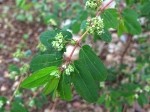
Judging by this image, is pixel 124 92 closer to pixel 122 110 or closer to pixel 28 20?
pixel 122 110

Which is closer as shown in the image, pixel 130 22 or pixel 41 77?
pixel 41 77

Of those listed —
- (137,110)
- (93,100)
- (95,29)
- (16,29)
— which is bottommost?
Answer: (137,110)

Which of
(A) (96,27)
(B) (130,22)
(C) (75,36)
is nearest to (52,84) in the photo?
(A) (96,27)

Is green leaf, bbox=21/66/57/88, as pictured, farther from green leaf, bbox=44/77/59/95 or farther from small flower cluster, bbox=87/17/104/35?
small flower cluster, bbox=87/17/104/35

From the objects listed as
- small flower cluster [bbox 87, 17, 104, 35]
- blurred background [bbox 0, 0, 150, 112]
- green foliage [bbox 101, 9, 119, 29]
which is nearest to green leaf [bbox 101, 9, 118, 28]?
green foliage [bbox 101, 9, 119, 29]

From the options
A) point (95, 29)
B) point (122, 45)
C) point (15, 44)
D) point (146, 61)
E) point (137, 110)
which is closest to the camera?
point (95, 29)

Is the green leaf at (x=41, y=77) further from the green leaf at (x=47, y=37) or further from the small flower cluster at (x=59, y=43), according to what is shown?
the green leaf at (x=47, y=37)

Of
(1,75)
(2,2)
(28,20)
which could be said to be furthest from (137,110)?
(2,2)

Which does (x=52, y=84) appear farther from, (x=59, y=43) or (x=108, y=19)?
(x=108, y=19)
